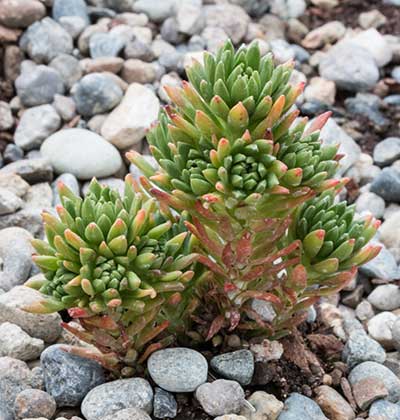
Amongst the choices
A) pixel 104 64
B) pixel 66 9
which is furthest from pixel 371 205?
pixel 66 9

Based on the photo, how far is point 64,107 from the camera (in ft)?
12.2

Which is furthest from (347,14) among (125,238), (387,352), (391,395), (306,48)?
(125,238)

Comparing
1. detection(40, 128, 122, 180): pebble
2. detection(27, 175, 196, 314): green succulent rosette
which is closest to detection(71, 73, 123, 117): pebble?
detection(40, 128, 122, 180): pebble

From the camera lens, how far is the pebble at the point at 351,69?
4.19 metres

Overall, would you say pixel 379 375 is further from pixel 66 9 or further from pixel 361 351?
pixel 66 9

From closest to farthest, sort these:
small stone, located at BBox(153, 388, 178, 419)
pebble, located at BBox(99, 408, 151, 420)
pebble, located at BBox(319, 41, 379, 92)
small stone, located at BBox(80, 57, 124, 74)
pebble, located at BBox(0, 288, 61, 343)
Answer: pebble, located at BBox(99, 408, 151, 420)
small stone, located at BBox(153, 388, 178, 419)
pebble, located at BBox(0, 288, 61, 343)
small stone, located at BBox(80, 57, 124, 74)
pebble, located at BBox(319, 41, 379, 92)

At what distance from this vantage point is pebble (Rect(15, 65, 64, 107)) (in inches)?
148

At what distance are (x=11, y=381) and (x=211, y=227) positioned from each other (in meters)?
0.76

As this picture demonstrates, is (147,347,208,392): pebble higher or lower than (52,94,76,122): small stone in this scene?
higher

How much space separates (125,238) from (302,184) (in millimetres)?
468

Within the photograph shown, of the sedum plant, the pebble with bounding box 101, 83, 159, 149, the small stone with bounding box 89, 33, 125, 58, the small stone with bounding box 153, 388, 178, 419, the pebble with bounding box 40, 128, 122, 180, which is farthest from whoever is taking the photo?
the small stone with bounding box 89, 33, 125, 58

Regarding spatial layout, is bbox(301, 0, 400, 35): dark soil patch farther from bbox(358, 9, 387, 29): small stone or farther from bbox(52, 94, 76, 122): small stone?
bbox(52, 94, 76, 122): small stone

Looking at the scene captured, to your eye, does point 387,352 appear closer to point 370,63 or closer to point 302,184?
point 302,184

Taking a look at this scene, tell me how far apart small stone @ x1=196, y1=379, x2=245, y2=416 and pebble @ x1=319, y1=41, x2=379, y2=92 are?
2471mm
